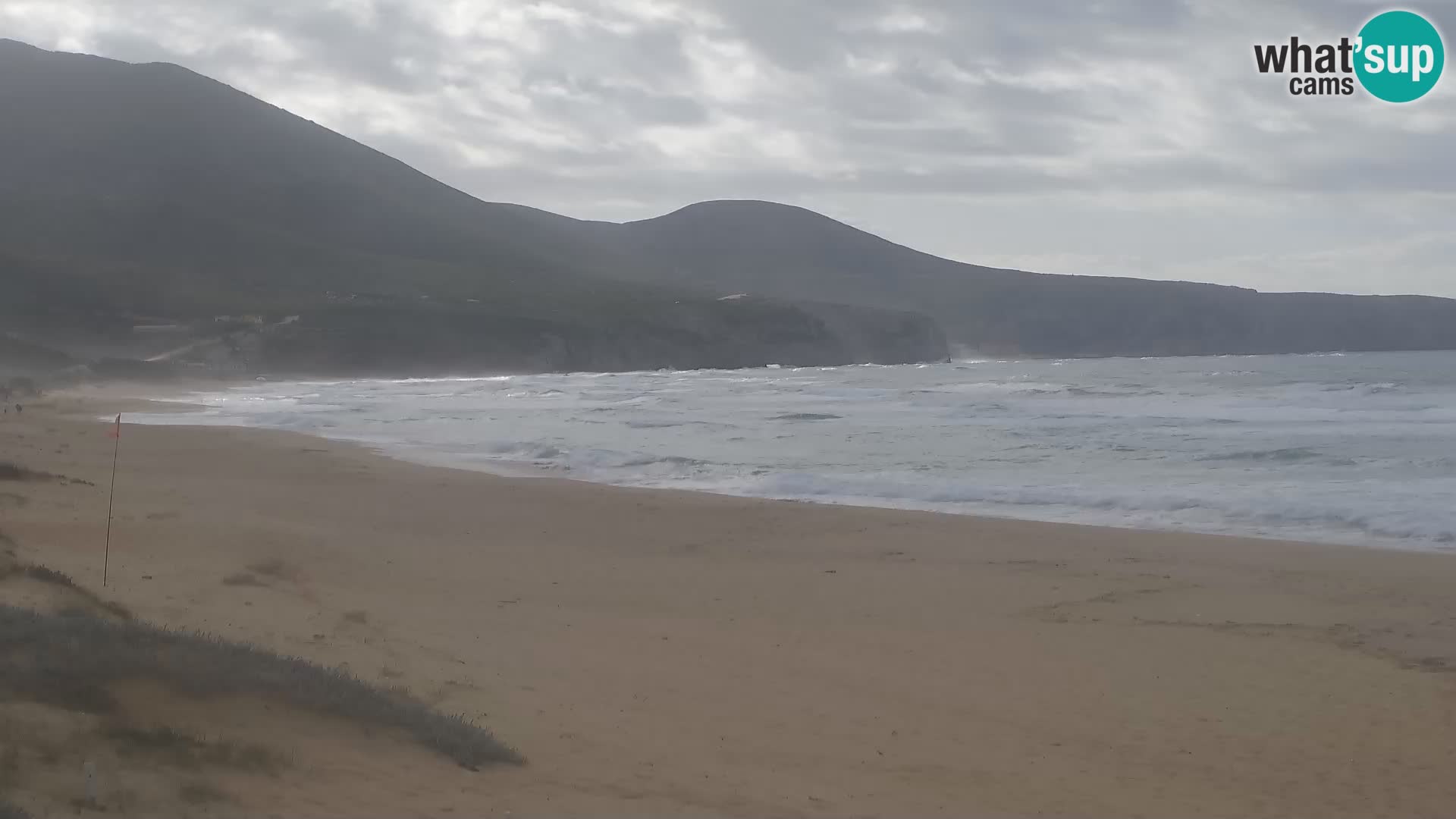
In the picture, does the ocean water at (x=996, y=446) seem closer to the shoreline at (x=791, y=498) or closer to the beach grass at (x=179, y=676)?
the shoreline at (x=791, y=498)

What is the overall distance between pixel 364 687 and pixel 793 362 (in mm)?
102886

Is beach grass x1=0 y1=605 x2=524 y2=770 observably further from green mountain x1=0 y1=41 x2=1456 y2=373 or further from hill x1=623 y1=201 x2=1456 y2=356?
hill x1=623 y1=201 x2=1456 y2=356

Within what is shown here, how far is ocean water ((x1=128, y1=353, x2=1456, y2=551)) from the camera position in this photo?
14.9 metres

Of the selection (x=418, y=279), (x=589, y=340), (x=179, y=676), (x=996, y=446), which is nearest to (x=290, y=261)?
(x=418, y=279)

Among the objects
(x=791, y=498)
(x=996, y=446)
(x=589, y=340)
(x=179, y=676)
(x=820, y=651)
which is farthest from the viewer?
(x=589, y=340)

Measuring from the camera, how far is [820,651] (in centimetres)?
780

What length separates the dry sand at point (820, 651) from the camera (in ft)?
17.3

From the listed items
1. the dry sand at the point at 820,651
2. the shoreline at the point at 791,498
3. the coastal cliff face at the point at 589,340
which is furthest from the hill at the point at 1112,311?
the dry sand at the point at 820,651


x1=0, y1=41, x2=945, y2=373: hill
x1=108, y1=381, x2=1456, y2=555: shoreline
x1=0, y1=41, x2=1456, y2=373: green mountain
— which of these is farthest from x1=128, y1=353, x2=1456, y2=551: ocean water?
x1=0, y1=41, x2=945, y2=373: hill

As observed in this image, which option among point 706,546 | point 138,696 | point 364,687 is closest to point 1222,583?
point 706,546

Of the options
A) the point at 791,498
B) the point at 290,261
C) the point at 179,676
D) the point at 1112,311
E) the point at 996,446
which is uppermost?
the point at 1112,311

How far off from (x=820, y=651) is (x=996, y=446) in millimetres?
16503

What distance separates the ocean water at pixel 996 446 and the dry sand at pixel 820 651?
2377 millimetres

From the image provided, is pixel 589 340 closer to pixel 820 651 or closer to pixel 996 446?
pixel 996 446
